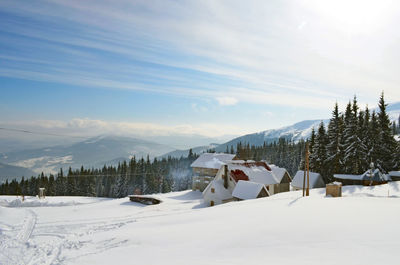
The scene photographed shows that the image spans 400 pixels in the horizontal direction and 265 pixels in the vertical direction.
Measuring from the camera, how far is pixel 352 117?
46.3m

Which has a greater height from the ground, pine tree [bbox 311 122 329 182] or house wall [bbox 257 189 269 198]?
pine tree [bbox 311 122 329 182]

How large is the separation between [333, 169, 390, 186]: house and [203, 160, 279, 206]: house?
42.9ft

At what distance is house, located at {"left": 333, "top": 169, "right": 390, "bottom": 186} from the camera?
40531mm

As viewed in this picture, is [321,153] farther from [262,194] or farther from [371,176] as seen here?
[262,194]

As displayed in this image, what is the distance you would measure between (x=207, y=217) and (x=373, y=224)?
1123 cm

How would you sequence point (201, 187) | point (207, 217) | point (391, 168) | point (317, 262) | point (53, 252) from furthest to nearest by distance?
point (201, 187) → point (391, 168) → point (207, 217) → point (53, 252) → point (317, 262)

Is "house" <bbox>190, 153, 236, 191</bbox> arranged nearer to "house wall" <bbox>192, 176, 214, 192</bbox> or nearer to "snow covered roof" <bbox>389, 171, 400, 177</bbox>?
"house wall" <bbox>192, 176, 214, 192</bbox>

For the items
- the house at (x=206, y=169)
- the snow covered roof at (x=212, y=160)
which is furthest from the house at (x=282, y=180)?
the snow covered roof at (x=212, y=160)

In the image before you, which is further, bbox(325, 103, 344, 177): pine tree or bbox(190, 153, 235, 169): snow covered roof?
bbox(190, 153, 235, 169): snow covered roof

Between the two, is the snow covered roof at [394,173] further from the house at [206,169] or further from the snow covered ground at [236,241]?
the snow covered ground at [236,241]

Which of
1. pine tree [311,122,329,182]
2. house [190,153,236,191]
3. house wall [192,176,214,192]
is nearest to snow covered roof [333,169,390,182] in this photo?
pine tree [311,122,329,182]

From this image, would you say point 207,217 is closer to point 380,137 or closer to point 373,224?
point 373,224

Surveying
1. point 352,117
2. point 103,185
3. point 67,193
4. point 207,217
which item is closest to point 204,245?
point 207,217

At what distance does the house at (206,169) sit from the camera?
5953cm
